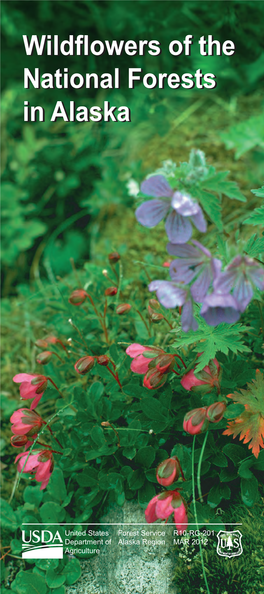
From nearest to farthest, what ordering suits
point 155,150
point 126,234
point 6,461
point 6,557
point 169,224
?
point 169,224 < point 6,557 < point 6,461 < point 126,234 < point 155,150

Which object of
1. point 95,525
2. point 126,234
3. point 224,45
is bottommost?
point 95,525

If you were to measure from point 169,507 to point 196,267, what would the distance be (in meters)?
0.54

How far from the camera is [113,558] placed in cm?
116

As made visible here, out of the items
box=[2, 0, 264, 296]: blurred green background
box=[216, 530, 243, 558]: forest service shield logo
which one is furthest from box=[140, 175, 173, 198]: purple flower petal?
box=[2, 0, 264, 296]: blurred green background

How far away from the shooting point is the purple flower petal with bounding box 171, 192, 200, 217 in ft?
2.85

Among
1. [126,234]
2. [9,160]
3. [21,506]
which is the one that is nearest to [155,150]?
[126,234]

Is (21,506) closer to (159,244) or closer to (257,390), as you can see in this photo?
(257,390)

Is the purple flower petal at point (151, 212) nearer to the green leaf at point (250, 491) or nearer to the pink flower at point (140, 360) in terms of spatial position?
the pink flower at point (140, 360)

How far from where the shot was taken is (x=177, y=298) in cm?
87

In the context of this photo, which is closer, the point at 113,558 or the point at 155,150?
the point at 113,558

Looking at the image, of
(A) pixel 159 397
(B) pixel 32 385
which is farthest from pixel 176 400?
(B) pixel 32 385

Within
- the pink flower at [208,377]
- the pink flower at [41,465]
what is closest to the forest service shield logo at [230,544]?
the pink flower at [208,377]

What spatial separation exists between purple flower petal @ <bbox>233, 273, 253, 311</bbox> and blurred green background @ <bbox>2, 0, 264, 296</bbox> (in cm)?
120

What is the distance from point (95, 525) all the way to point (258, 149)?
5.47ft
